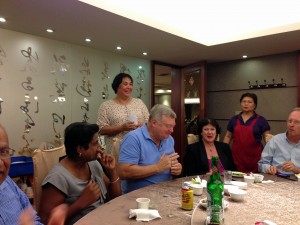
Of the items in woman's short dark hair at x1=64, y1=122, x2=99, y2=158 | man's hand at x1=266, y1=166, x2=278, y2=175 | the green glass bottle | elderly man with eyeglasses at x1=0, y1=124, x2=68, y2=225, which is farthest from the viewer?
man's hand at x1=266, y1=166, x2=278, y2=175

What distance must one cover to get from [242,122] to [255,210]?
7.31ft

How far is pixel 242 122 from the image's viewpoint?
3506mm

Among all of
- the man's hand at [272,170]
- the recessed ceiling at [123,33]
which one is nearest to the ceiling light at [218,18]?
the recessed ceiling at [123,33]

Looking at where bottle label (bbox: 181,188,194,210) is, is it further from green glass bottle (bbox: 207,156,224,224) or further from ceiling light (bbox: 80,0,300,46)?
ceiling light (bbox: 80,0,300,46)

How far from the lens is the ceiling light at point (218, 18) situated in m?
3.26

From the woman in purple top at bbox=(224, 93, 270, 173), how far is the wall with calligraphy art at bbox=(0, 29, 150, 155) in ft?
6.71

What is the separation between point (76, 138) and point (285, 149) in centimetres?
184

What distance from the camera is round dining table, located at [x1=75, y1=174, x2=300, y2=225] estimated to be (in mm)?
1255

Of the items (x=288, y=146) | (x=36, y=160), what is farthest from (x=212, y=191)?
(x=288, y=146)

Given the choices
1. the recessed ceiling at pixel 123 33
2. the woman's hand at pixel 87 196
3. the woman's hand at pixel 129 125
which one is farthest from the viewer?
the woman's hand at pixel 129 125

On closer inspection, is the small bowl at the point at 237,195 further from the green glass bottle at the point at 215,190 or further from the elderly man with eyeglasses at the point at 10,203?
the elderly man with eyeglasses at the point at 10,203

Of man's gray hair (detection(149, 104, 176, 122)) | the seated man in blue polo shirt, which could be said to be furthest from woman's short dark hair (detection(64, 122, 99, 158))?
man's gray hair (detection(149, 104, 176, 122))

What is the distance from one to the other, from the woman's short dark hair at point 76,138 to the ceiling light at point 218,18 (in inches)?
63.8

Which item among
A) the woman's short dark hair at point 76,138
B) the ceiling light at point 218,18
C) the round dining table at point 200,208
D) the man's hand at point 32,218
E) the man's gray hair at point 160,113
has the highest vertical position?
the ceiling light at point 218,18
